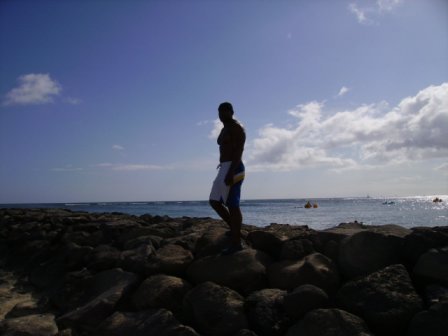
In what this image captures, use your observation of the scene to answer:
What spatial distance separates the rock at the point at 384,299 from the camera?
342cm

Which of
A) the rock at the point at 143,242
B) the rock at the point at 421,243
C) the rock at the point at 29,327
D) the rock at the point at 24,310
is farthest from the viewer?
the rock at the point at 143,242

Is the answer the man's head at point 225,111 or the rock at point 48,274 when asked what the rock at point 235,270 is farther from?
the rock at point 48,274

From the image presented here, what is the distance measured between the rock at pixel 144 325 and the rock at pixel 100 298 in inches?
8.7

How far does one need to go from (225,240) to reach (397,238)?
6.92 ft

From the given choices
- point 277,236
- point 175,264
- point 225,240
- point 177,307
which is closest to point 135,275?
point 175,264

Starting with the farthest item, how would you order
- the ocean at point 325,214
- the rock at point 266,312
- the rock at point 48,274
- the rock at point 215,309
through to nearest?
the ocean at point 325,214, the rock at point 48,274, the rock at point 215,309, the rock at point 266,312

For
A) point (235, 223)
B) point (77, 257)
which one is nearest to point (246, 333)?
point (235, 223)

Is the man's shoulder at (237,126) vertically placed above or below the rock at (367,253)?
above

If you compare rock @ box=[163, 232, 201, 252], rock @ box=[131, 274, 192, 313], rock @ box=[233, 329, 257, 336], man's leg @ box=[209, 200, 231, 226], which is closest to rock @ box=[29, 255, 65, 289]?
rock @ box=[163, 232, 201, 252]

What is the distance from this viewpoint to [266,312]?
12.3 ft

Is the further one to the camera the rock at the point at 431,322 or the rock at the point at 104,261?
the rock at the point at 104,261

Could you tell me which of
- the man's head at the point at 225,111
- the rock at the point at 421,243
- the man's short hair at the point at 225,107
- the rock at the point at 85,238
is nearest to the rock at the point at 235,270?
the rock at the point at 421,243

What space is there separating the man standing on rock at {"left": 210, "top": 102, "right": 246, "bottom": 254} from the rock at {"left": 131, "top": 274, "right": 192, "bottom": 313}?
2.64 feet

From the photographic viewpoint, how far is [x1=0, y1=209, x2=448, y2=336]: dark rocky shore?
3.50 meters
